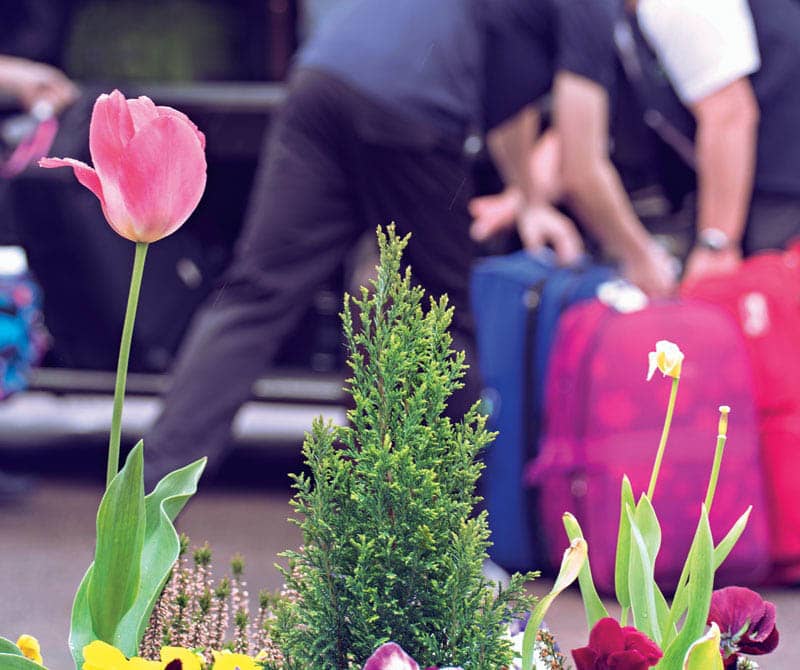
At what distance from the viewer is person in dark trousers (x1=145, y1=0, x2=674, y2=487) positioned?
8.13 feet

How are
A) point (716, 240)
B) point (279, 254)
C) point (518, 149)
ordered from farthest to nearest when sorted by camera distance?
point (518, 149) < point (716, 240) < point (279, 254)

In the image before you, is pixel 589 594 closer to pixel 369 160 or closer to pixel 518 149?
pixel 369 160

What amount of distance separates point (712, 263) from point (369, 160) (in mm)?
923

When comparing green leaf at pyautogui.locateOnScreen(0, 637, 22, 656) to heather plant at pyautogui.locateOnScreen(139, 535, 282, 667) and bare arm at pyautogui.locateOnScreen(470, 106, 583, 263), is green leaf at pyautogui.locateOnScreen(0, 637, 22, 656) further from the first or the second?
bare arm at pyautogui.locateOnScreen(470, 106, 583, 263)

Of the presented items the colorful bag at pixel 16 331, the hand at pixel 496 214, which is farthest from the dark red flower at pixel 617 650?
the colorful bag at pixel 16 331

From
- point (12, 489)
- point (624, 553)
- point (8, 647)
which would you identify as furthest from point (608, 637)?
point (12, 489)

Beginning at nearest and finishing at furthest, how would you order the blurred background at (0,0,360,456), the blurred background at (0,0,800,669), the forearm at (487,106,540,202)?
1. the forearm at (487,106,540,202)
2. the blurred background at (0,0,800,669)
3. the blurred background at (0,0,360,456)

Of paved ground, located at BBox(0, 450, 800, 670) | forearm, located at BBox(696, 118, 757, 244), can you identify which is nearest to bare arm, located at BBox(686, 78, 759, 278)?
forearm, located at BBox(696, 118, 757, 244)

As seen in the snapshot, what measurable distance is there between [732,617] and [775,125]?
2405 millimetres

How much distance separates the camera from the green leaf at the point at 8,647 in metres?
0.76

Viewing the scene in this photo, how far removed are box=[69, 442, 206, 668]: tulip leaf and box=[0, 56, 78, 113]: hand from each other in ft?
9.51

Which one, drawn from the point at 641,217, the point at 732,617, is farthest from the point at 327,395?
the point at 732,617

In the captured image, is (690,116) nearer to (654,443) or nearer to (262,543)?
(654,443)

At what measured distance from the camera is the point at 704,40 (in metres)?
2.91
